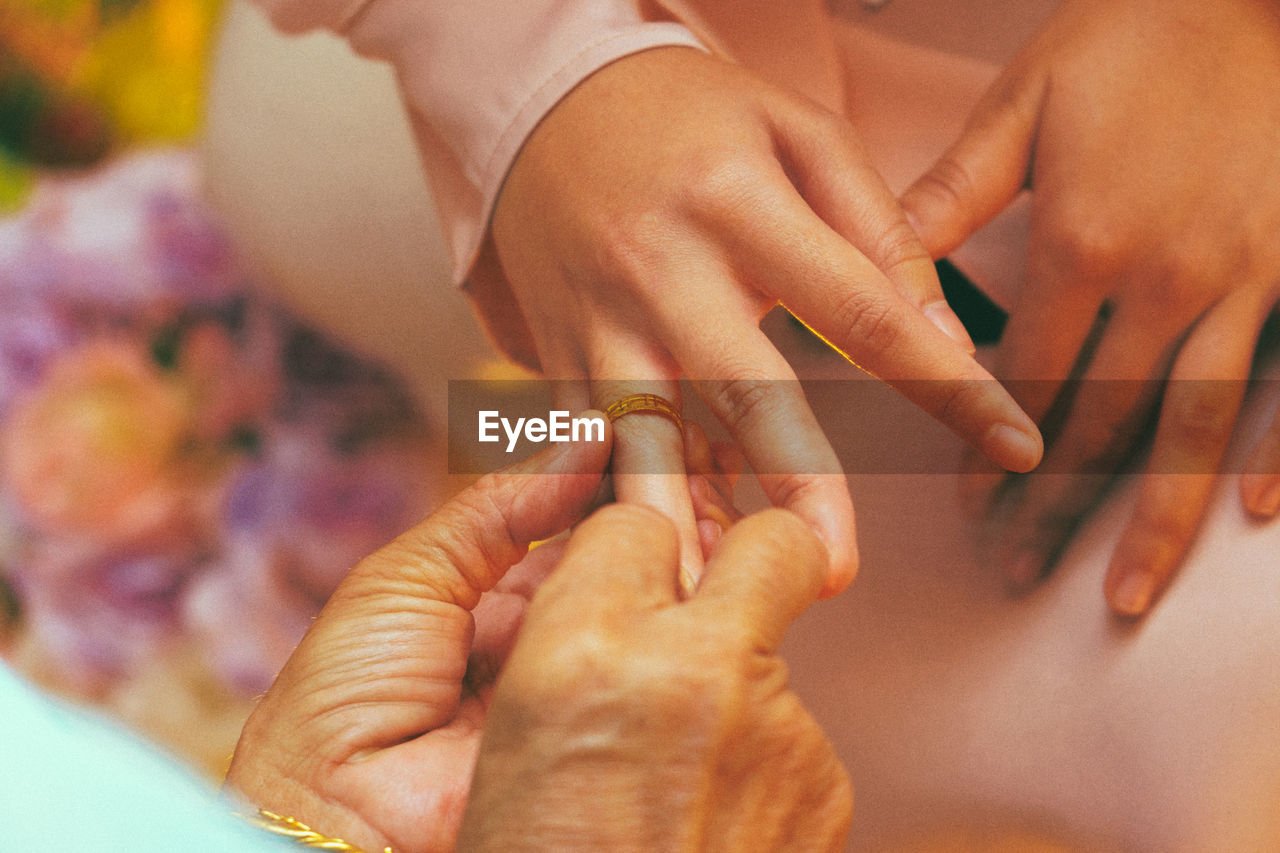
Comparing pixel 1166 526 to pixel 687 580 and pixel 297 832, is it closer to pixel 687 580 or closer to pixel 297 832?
pixel 687 580

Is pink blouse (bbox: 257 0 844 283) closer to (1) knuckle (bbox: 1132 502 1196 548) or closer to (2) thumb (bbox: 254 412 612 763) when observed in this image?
(2) thumb (bbox: 254 412 612 763)

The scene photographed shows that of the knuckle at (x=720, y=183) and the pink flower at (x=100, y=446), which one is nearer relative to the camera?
the knuckle at (x=720, y=183)

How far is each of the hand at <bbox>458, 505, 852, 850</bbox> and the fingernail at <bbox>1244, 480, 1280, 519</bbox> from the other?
290 mm

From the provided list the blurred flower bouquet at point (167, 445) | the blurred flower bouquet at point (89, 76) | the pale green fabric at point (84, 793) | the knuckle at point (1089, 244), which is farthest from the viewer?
the blurred flower bouquet at point (89, 76)

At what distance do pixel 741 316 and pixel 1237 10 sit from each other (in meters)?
0.38

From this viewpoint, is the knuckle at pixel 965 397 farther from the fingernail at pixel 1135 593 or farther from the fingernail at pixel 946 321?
the fingernail at pixel 1135 593

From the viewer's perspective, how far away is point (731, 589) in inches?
12.2

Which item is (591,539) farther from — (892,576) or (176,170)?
(176,170)

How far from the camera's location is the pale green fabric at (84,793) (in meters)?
0.24

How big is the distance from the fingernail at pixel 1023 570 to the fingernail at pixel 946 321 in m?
0.15

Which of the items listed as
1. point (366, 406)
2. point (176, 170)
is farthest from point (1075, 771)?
point (176, 170)

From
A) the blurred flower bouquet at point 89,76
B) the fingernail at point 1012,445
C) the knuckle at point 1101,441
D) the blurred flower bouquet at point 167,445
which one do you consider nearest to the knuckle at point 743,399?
the fingernail at point 1012,445

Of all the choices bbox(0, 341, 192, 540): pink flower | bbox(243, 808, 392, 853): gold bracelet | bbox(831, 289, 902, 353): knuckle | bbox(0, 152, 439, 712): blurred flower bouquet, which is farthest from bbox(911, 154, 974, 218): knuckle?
bbox(0, 341, 192, 540): pink flower

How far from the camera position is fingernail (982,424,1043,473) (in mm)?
417
